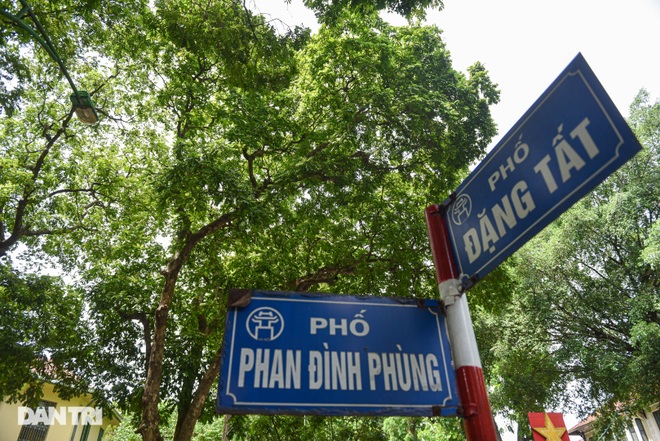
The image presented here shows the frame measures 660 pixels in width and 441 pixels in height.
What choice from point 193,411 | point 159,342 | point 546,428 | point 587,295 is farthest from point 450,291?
point 587,295

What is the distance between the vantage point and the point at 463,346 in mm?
1521

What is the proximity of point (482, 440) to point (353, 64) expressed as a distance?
336 inches

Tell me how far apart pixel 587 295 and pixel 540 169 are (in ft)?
47.7

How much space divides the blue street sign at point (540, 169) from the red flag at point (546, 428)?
7070 millimetres

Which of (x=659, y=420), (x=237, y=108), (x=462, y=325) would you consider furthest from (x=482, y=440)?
(x=659, y=420)

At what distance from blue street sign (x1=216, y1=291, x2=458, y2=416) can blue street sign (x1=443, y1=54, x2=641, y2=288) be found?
1.10 feet

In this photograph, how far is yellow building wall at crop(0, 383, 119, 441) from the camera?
1296 cm

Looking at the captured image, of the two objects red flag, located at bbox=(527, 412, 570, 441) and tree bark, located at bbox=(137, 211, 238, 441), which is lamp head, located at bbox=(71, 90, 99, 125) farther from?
red flag, located at bbox=(527, 412, 570, 441)

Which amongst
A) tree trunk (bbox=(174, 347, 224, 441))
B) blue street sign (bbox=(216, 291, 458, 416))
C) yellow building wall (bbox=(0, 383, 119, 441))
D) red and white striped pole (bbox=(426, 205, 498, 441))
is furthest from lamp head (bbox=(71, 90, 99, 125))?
yellow building wall (bbox=(0, 383, 119, 441))

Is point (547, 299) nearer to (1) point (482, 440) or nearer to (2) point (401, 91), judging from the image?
(2) point (401, 91)

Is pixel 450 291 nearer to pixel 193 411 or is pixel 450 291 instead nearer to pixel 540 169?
pixel 540 169

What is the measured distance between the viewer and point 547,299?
44.0 ft

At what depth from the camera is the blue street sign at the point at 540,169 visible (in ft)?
3.75

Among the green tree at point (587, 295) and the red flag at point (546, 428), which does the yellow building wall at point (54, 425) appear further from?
the green tree at point (587, 295)
